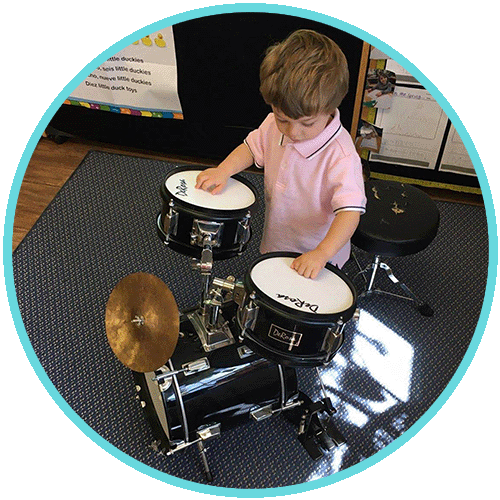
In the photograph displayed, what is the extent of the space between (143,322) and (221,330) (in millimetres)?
229

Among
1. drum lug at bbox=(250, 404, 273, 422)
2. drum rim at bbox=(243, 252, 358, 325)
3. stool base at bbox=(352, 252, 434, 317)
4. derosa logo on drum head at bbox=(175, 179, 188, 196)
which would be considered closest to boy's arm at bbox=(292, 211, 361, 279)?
drum rim at bbox=(243, 252, 358, 325)

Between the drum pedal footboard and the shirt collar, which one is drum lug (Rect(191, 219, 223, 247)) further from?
the drum pedal footboard

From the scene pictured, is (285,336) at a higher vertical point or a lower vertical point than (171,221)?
lower

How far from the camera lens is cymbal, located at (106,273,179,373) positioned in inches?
40.8

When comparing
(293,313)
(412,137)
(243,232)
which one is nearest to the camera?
(293,313)

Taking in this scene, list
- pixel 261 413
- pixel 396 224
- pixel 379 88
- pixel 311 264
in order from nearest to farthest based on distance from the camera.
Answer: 1. pixel 311 264
2. pixel 261 413
3. pixel 396 224
4. pixel 379 88

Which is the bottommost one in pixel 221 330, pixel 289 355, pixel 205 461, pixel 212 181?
pixel 205 461

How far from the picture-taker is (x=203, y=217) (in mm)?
1132

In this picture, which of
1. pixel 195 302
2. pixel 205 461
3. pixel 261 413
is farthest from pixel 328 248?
pixel 195 302

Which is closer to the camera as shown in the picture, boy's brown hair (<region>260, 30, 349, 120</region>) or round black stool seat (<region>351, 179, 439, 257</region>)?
boy's brown hair (<region>260, 30, 349, 120</region>)

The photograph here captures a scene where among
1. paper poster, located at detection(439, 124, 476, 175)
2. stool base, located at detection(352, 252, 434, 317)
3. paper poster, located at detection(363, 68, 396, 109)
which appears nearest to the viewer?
stool base, located at detection(352, 252, 434, 317)

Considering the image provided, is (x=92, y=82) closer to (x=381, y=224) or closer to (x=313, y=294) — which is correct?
(x=381, y=224)

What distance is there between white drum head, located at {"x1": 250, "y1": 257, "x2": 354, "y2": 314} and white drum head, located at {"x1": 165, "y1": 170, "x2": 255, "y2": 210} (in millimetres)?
175

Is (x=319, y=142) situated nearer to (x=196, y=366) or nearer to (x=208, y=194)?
(x=208, y=194)
